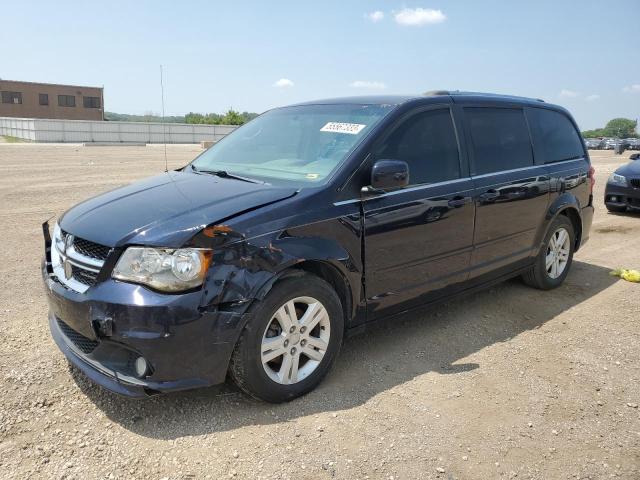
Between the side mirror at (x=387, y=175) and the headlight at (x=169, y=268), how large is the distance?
1.19 meters

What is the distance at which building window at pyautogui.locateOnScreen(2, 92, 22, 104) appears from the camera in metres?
69.1

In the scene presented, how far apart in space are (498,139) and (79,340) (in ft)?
12.1

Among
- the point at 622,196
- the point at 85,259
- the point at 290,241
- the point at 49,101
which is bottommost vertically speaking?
the point at 622,196

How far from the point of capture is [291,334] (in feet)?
10.3

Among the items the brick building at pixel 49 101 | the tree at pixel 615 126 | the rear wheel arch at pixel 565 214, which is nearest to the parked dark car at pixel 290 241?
the rear wheel arch at pixel 565 214

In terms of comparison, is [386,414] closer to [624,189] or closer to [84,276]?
[84,276]

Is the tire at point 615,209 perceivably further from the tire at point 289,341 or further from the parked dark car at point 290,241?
the tire at point 289,341

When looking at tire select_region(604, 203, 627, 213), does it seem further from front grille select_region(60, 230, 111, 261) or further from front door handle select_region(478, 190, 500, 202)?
front grille select_region(60, 230, 111, 261)

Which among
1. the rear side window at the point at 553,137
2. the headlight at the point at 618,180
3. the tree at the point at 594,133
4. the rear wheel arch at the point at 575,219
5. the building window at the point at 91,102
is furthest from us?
the tree at the point at 594,133

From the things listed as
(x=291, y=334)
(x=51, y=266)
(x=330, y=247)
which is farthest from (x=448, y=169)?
(x=51, y=266)

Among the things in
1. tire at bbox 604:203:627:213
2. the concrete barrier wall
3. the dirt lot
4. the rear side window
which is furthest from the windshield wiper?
the concrete barrier wall

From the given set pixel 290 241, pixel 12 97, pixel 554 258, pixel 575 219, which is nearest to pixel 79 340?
pixel 290 241

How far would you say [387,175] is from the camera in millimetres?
3361

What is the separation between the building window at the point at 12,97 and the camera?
227ft
